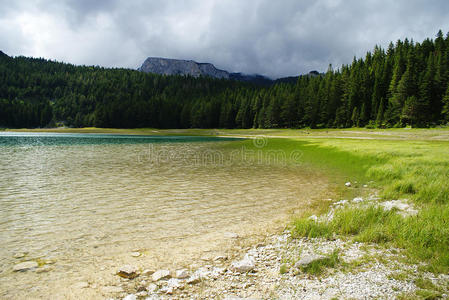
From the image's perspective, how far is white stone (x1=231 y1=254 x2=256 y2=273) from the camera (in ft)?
16.2

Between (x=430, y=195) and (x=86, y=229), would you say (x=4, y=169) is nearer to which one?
(x=86, y=229)

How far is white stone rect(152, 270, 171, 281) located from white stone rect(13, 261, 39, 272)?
299cm

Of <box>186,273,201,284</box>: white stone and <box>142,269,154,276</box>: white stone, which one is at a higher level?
<box>186,273,201,284</box>: white stone

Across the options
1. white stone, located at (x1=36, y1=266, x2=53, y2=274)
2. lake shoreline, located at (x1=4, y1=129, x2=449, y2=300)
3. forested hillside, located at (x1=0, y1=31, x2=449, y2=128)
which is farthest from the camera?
forested hillside, located at (x1=0, y1=31, x2=449, y2=128)

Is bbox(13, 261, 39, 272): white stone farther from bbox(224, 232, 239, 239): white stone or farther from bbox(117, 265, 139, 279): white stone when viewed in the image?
bbox(224, 232, 239, 239): white stone

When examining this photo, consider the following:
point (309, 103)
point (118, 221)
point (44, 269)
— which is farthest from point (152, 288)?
point (309, 103)

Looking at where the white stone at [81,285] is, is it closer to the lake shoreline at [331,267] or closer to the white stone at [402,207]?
the lake shoreline at [331,267]

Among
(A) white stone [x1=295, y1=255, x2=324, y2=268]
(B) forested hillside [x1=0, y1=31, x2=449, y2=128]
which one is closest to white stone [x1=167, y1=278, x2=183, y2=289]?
(A) white stone [x1=295, y1=255, x2=324, y2=268]

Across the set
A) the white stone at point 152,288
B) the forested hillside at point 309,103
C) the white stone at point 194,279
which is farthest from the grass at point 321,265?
the forested hillside at point 309,103

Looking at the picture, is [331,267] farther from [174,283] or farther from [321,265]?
[174,283]

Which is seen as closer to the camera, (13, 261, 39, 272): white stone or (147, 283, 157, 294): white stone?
(147, 283, 157, 294): white stone

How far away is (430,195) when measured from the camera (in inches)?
352

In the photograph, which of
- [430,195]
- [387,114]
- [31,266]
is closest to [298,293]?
[31,266]

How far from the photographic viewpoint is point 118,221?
8227 millimetres
